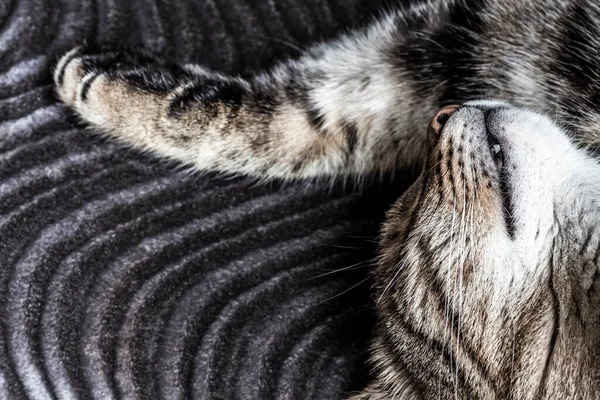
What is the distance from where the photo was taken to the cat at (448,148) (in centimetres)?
96

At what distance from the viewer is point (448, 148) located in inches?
40.8

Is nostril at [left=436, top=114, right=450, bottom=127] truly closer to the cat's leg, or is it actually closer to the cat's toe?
the cat's leg

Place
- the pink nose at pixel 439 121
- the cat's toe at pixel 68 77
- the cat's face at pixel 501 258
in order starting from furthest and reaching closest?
the cat's toe at pixel 68 77, the pink nose at pixel 439 121, the cat's face at pixel 501 258

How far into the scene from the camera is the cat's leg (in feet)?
4.04

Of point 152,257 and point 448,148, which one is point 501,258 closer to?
point 448,148

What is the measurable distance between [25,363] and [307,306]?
0.42m

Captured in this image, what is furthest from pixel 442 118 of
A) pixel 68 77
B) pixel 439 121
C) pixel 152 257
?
pixel 68 77

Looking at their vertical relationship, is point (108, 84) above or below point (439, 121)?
above

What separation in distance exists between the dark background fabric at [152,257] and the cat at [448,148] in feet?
0.17

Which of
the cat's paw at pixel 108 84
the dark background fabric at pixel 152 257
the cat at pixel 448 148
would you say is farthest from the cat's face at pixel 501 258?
the cat's paw at pixel 108 84

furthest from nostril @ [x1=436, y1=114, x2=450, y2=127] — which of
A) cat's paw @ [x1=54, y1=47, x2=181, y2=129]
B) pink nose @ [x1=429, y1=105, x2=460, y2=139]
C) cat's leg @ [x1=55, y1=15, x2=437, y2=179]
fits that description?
cat's paw @ [x1=54, y1=47, x2=181, y2=129]

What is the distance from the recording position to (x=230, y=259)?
3.94 ft

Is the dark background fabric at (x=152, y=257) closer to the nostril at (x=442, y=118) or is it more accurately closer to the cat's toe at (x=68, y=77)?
the cat's toe at (x=68, y=77)

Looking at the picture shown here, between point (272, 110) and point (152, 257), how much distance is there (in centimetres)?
31
